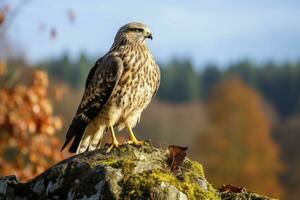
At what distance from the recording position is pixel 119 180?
6.25 metres

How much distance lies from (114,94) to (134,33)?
936 mm

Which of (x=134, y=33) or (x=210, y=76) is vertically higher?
(x=210, y=76)

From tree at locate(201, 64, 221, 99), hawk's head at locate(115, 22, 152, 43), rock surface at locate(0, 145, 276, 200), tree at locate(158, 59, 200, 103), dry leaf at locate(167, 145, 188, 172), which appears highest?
tree at locate(201, 64, 221, 99)

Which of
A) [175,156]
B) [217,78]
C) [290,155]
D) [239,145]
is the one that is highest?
[217,78]

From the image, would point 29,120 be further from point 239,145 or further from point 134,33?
point 239,145

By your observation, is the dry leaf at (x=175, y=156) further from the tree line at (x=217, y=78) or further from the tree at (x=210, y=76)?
the tree at (x=210, y=76)

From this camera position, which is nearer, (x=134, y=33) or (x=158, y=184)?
(x=158, y=184)

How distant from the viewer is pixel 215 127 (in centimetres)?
7181

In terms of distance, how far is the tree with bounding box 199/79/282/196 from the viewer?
190 ft

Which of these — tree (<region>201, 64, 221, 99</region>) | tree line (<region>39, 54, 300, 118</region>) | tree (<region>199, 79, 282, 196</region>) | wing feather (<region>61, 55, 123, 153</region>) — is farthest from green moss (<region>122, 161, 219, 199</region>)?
tree (<region>201, 64, 221, 99</region>)

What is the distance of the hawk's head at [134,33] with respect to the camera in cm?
988

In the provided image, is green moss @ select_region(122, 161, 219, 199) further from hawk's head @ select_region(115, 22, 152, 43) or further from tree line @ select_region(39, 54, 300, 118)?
tree line @ select_region(39, 54, 300, 118)

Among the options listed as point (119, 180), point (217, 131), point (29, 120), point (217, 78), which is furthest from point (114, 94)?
point (217, 78)

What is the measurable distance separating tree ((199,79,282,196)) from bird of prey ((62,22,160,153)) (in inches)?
1701
